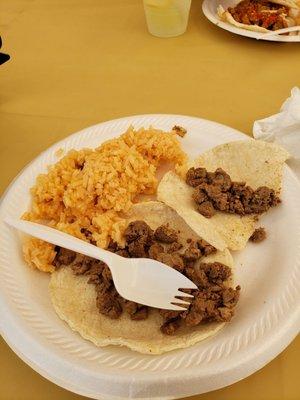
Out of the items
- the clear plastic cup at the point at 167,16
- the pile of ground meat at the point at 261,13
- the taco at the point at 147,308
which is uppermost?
the pile of ground meat at the point at 261,13

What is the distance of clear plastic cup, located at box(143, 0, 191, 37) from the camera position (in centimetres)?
187

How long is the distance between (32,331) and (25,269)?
205mm

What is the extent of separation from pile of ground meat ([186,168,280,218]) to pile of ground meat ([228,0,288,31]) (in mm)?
946

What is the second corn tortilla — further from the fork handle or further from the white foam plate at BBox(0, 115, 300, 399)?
the fork handle

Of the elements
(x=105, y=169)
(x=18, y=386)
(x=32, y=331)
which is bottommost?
(x=18, y=386)

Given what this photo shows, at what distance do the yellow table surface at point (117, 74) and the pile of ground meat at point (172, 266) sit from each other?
1.72ft

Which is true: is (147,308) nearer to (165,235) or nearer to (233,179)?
(165,235)

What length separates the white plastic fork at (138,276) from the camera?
88 centimetres

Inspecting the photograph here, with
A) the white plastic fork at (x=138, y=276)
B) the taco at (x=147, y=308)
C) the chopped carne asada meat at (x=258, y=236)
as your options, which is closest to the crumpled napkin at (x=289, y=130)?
the chopped carne asada meat at (x=258, y=236)

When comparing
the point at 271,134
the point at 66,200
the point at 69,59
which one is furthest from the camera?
the point at 69,59

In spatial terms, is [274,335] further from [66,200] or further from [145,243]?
[66,200]

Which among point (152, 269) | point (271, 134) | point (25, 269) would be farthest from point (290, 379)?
point (271, 134)

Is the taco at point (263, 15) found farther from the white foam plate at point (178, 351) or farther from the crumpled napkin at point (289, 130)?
the white foam plate at point (178, 351)

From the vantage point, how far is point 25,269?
1031 mm
